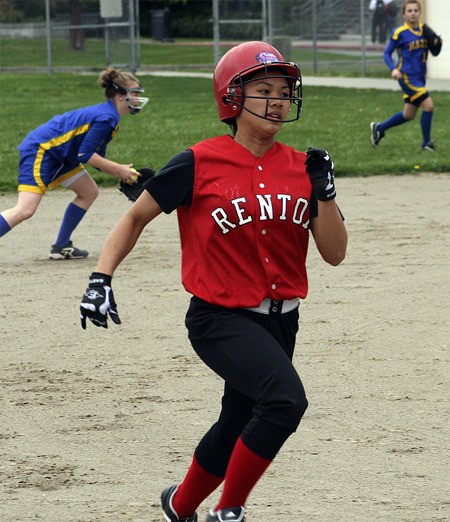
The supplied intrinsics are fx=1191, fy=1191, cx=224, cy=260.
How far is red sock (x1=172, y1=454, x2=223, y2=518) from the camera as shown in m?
4.07

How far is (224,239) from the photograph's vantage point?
3.99 meters

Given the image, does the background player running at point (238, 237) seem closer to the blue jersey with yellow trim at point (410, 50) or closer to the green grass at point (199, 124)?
the green grass at point (199, 124)

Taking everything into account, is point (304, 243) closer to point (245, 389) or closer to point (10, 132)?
point (245, 389)

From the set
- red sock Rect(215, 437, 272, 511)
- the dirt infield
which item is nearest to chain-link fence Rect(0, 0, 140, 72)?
the dirt infield

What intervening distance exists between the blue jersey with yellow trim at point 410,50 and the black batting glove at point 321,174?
11035mm

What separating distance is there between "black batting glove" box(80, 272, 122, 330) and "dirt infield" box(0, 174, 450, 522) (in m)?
0.80

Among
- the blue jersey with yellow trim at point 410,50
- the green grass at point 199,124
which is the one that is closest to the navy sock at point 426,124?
the green grass at point 199,124

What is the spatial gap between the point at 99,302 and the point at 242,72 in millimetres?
926

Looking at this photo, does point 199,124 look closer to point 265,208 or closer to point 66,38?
point 66,38

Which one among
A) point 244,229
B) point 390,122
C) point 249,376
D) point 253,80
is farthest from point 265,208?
point 390,122

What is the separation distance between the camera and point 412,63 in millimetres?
14711

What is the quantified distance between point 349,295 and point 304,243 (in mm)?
3934

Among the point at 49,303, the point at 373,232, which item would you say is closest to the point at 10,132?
the point at 373,232

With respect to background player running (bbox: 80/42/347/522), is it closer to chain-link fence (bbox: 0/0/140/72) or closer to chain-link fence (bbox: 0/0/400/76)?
chain-link fence (bbox: 0/0/400/76)
